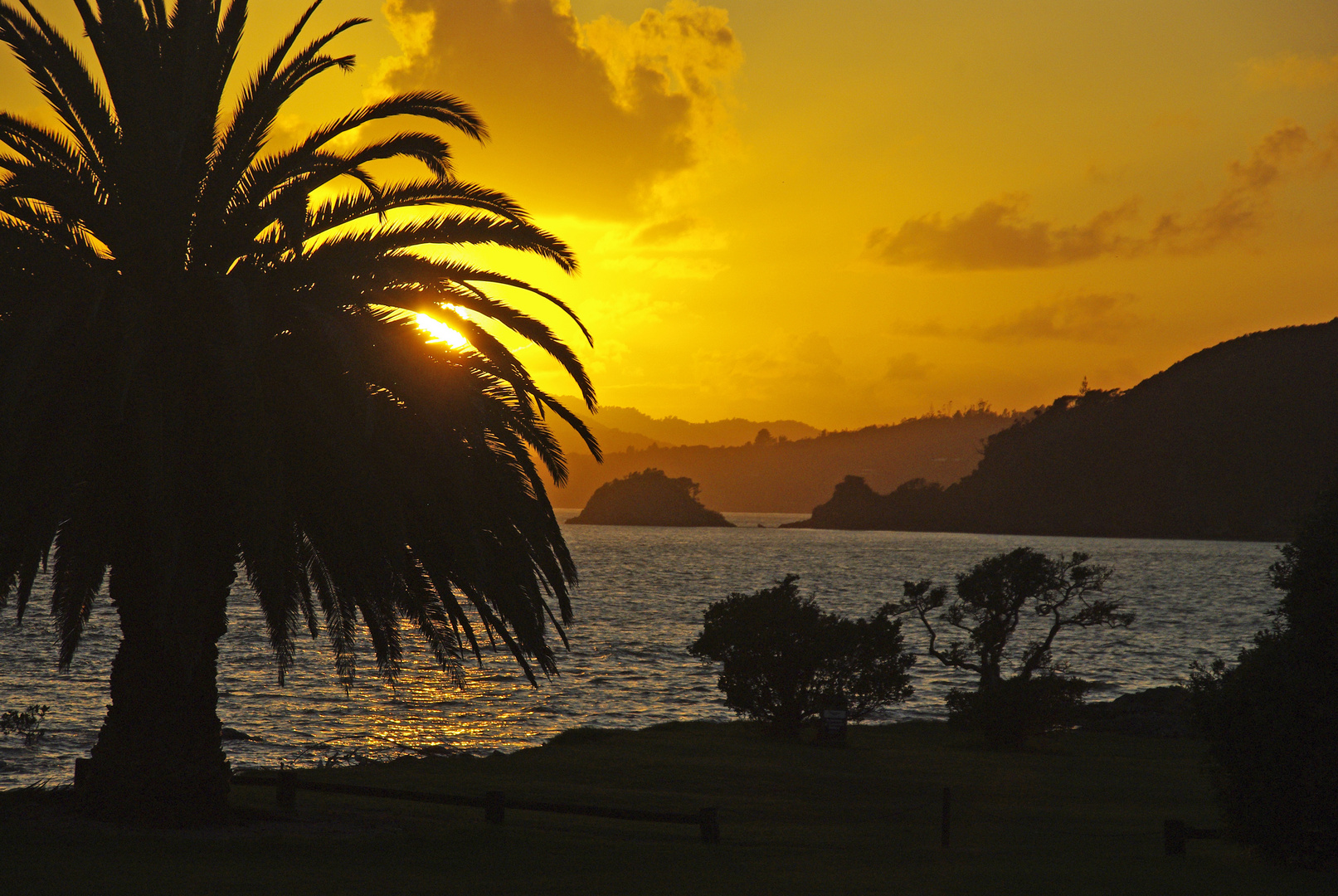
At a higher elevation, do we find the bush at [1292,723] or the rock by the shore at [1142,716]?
the bush at [1292,723]

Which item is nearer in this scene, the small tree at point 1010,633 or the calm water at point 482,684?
the small tree at point 1010,633

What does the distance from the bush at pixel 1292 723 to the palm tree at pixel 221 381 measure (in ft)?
30.8

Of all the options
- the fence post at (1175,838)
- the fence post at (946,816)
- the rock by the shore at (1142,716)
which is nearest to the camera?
the fence post at (1175,838)

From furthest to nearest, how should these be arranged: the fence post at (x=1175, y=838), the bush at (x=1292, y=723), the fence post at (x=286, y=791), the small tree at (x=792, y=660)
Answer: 1. the small tree at (x=792, y=660)
2. the fence post at (x=286, y=791)
3. the fence post at (x=1175, y=838)
4. the bush at (x=1292, y=723)

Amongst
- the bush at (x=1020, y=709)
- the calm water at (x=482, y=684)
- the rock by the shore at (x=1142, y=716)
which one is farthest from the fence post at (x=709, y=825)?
the rock by the shore at (x=1142, y=716)

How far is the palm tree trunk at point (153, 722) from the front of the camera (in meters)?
14.3

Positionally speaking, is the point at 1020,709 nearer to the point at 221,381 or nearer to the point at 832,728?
the point at 832,728

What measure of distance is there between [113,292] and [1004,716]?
29.3m

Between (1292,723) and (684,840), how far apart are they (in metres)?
8.62

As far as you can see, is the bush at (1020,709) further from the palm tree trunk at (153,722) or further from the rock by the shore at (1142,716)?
the palm tree trunk at (153,722)

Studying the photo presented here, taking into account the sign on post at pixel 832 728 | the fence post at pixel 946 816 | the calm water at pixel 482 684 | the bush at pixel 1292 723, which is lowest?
the calm water at pixel 482 684

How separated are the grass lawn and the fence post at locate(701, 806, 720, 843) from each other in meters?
0.13

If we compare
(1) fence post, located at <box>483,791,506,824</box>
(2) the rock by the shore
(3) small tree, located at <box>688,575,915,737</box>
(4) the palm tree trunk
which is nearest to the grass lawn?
(1) fence post, located at <box>483,791,506,824</box>

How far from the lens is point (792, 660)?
34.7 m
